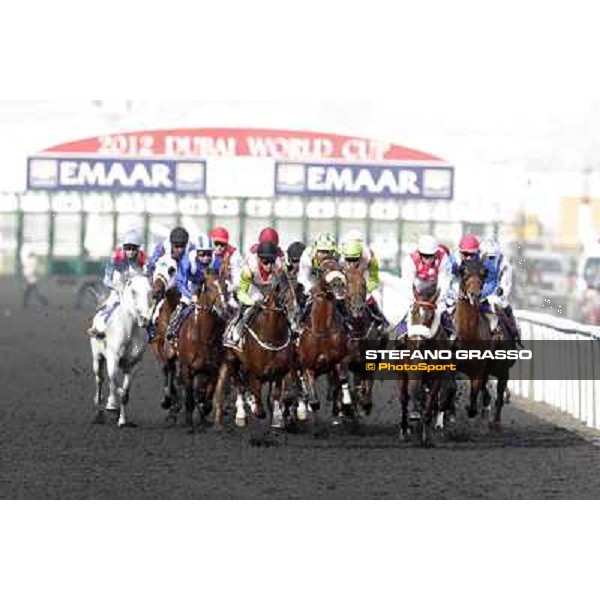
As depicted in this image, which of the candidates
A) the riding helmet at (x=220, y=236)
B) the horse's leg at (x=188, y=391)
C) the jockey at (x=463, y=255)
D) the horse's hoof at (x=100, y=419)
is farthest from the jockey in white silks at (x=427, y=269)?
the horse's hoof at (x=100, y=419)

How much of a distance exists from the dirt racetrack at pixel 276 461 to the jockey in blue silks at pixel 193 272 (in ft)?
3.05

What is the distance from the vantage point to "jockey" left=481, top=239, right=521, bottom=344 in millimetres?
18891

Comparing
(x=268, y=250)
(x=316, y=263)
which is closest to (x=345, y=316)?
(x=316, y=263)

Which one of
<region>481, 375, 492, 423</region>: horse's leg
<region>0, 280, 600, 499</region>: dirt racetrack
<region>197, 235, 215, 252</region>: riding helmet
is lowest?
<region>0, 280, 600, 499</region>: dirt racetrack

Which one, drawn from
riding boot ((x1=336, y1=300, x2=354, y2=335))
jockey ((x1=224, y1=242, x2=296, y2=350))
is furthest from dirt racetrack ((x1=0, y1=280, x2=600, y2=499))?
jockey ((x1=224, y1=242, x2=296, y2=350))

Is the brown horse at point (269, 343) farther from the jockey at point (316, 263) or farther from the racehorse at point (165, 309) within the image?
the racehorse at point (165, 309)

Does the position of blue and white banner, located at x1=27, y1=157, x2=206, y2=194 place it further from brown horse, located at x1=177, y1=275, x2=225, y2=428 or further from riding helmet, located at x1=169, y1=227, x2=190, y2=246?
brown horse, located at x1=177, y1=275, x2=225, y2=428

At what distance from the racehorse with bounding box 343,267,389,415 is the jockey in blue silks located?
48.4 inches

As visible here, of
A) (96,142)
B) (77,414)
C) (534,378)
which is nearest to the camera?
(77,414)

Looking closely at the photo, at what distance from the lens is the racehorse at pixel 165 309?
63.4 feet
